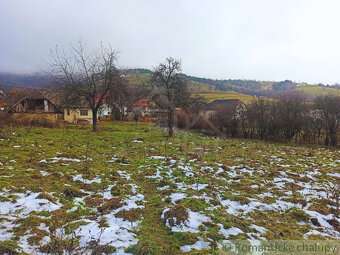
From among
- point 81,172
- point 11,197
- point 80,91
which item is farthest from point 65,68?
point 11,197

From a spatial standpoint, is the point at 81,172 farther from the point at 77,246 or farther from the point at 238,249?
the point at 238,249

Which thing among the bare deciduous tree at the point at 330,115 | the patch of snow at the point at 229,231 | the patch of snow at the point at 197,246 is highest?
the bare deciduous tree at the point at 330,115

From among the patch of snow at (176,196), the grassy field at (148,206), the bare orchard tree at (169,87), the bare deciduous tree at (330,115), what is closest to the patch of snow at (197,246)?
the grassy field at (148,206)

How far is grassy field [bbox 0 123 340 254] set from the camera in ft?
10.6

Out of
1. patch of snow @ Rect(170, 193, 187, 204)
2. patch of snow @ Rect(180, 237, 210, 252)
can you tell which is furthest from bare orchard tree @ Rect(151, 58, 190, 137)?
patch of snow @ Rect(180, 237, 210, 252)

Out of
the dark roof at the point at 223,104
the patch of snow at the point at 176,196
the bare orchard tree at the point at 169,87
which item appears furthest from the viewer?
the dark roof at the point at 223,104

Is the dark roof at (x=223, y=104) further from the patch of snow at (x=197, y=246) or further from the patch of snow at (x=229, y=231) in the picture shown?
the patch of snow at (x=197, y=246)

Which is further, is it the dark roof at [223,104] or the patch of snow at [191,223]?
the dark roof at [223,104]

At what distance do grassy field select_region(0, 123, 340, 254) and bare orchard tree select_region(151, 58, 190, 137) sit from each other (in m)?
9.25

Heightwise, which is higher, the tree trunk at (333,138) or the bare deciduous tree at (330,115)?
the bare deciduous tree at (330,115)

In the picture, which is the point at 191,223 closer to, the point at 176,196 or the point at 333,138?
the point at 176,196

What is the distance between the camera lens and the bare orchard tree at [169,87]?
53.8ft

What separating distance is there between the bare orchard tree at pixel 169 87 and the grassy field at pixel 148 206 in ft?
30.4

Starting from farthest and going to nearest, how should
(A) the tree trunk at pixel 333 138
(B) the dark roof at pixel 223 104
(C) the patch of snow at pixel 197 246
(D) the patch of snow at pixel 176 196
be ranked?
1. (B) the dark roof at pixel 223 104
2. (A) the tree trunk at pixel 333 138
3. (D) the patch of snow at pixel 176 196
4. (C) the patch of snow at pixel 197 246
